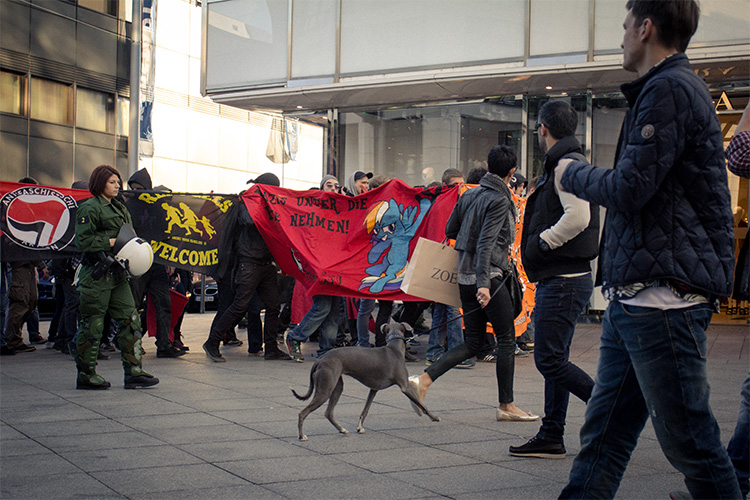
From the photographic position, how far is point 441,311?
961 centimetres

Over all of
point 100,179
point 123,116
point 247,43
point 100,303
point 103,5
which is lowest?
point 100,303

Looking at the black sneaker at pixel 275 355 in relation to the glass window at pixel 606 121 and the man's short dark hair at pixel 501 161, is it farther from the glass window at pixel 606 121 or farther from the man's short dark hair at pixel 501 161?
the glass window at pixel 606 121

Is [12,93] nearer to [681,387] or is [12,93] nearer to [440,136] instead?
[440,136]

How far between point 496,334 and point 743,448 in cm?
238

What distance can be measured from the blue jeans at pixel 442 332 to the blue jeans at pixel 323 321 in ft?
3.93

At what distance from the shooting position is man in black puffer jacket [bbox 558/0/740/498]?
2.76 meters

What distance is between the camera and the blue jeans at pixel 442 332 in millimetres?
9422

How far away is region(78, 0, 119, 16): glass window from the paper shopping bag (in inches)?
1081

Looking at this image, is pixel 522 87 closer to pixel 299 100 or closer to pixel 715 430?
pixel 299 100

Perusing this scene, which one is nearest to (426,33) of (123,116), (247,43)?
(247,43)

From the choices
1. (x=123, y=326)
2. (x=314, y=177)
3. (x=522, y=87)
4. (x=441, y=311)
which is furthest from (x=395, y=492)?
(x=314, y=177)

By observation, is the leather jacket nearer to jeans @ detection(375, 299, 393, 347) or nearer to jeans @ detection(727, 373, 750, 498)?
jeans @ detection(727, 373, 750, 498)

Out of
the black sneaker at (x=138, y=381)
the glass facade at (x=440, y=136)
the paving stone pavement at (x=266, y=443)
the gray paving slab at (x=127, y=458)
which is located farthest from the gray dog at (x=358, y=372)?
the glass facade at (x=440, y=136)

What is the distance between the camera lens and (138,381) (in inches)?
298
